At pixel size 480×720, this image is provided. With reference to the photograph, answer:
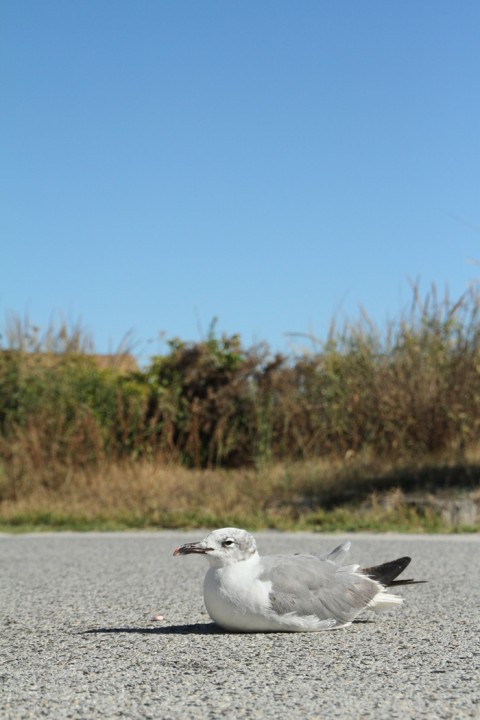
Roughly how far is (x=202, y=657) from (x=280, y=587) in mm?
510

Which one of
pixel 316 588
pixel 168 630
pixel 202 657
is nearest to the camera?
pixel 202 657

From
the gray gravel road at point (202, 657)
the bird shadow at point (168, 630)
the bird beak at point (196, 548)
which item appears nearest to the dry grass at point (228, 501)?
the gray gravel road at point (202, 657)

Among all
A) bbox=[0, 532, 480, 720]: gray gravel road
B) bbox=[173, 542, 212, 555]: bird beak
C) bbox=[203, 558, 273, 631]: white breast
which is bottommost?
bbox=[0, 532, 480, 720]: gray gravel road

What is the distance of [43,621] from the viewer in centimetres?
543

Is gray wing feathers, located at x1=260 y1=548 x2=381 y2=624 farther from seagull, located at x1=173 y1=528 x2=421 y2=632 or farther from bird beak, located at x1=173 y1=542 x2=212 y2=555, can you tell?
bird beak, located at x1=173 y1=542 x2=212 y2=555

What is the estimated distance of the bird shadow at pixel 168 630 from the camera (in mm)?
4906

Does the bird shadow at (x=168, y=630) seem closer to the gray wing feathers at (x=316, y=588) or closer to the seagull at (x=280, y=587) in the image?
the seagull at (x=280, y=587)

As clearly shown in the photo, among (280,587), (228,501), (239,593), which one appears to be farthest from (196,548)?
(228,501)

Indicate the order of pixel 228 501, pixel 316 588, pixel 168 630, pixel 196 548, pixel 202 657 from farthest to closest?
pixel 228 501
pixel 168 630
pixel 316 588
pixel 196 548
pixel 202 657

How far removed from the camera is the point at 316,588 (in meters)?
4.65

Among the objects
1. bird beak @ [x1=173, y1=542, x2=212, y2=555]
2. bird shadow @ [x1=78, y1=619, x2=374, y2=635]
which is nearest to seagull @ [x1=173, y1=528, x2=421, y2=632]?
bird beak @ [x1=173, y1=542, x2=212, y2=555]

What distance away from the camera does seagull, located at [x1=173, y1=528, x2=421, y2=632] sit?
446cm

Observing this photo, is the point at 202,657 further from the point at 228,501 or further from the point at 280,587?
the point at 228,501

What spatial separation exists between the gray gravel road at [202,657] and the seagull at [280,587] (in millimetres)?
98
